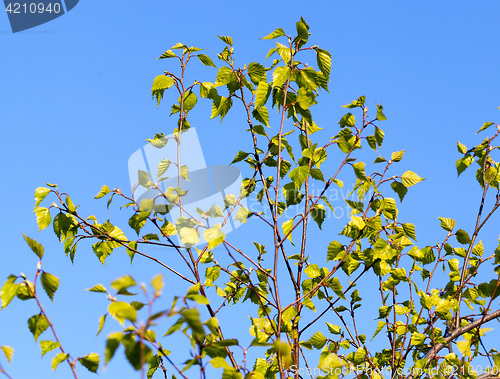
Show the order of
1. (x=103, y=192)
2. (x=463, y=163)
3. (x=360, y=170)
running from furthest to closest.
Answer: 1. (x=463, y=163)
2. (x=360, y=170)
3. (x=103, y=192)

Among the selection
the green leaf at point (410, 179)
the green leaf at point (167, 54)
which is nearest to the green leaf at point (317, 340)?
the green leaf at point (410, 179)

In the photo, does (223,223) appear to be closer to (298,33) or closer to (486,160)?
(298,33)

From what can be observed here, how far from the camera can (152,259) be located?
7.93 feet

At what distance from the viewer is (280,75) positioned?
2.39 m

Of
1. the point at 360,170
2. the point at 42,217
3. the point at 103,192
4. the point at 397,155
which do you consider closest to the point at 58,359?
the point at 42,217

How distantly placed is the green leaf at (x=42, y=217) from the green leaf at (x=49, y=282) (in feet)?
3.04

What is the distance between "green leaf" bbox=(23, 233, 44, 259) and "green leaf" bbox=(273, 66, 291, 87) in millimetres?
1516

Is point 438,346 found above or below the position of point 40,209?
below

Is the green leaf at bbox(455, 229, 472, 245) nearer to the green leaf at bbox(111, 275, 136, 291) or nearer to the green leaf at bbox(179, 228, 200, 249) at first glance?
the green leaf at bbox(179, 228, 200, 249)

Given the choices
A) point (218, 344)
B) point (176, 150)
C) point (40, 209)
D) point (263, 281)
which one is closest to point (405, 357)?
point (263, 281)

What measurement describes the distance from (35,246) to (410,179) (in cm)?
239

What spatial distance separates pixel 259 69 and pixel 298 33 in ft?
1.09

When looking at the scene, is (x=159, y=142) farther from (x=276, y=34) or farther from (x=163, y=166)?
(x=276, y=34)

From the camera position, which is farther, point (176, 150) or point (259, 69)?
point (176, 150)
